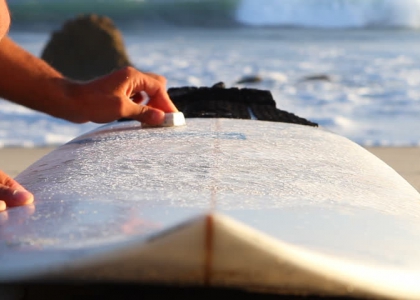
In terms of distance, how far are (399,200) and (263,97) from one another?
4.39ft

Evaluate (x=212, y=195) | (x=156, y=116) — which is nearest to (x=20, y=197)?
(x=212, y=195)

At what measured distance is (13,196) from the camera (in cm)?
131

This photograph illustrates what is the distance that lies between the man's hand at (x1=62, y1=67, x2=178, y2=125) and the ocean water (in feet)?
14.7

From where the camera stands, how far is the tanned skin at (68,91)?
6.80 feet

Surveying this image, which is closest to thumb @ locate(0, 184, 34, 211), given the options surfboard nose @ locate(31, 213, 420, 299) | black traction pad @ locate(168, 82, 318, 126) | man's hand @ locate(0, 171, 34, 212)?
man's hand @ locate(0, 171, 34, 212)

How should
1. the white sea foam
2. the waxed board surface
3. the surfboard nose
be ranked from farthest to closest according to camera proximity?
1. the white sea foam
2. the waxed board surface
3. the surfboard nose

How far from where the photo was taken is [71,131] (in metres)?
7.05

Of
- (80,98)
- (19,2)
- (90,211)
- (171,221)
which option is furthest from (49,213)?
(19,2)

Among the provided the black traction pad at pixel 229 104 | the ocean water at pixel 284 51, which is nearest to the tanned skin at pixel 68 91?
the black traction pad at pixel 229 104

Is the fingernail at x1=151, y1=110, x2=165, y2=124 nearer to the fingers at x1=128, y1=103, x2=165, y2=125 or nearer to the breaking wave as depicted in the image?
the fingers at x1=128, y1=103, x2=165, y2=125

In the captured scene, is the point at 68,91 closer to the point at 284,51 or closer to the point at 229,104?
the point at 229,104

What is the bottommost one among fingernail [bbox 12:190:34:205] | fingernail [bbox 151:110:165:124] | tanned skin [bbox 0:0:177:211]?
fingernail [bbox 12:190:34:205]

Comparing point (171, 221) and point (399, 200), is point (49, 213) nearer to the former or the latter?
point (171, 221)

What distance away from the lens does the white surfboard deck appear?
887 millimetres
